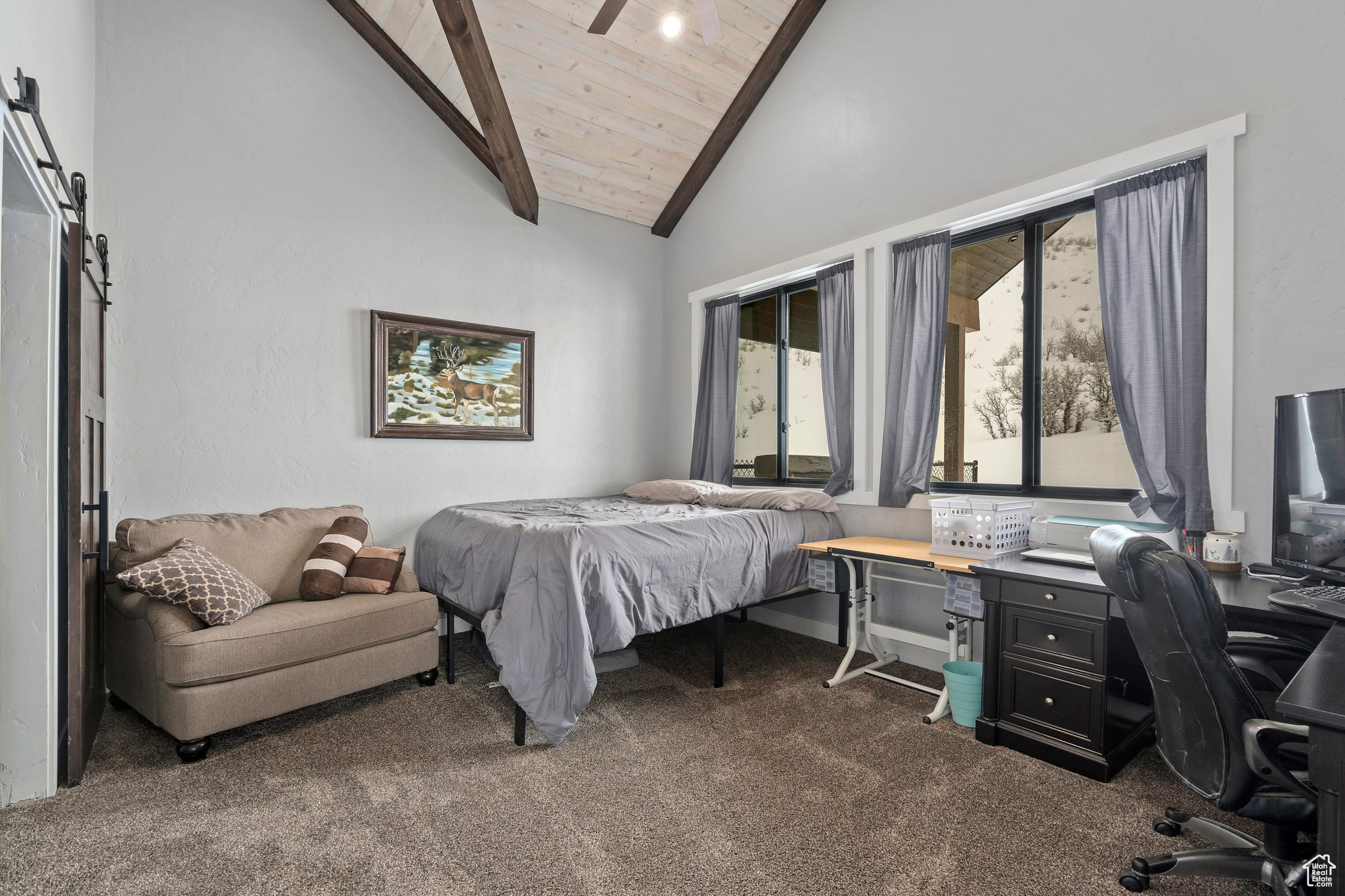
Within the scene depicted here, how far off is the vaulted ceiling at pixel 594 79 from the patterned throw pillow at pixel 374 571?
2.52 meters

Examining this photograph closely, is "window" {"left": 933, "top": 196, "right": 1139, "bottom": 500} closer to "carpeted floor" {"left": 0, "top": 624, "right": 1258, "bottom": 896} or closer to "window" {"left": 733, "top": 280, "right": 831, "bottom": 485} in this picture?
"window" {"left": 733, "top": 280, "right": 831, "bottom": 485}

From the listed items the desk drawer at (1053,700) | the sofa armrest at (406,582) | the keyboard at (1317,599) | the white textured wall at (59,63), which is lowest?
the desk drawer at (1053,700)

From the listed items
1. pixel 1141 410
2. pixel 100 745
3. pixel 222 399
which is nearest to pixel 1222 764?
pixel 1141 410

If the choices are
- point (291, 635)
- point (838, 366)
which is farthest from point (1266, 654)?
point (291, 635)

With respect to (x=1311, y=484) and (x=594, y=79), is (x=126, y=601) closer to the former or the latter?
(x=594, y=79)

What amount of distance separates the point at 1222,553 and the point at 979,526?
0.81 m

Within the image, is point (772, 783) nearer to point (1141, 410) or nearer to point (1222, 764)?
point (1222, 764)

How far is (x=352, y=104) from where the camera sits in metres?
3.81

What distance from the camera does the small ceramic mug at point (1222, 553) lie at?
2.29 m

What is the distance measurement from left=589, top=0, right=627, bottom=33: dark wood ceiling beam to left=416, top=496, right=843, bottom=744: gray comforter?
214 centimetres

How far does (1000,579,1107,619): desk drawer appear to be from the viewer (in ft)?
7.36

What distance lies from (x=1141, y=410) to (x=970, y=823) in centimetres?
182

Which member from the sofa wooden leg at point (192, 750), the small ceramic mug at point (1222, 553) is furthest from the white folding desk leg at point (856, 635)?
the sofa wooden leg at point (192, 750)

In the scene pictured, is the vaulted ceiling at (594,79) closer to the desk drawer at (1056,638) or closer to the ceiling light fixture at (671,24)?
the ceiling light fixture at (671,24)
